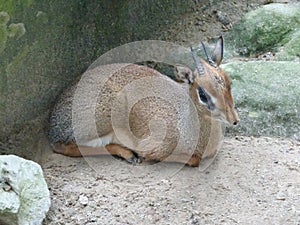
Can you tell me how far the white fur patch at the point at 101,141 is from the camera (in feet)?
15.2

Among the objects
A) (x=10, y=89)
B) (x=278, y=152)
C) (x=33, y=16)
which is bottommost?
(x=278, y=152)

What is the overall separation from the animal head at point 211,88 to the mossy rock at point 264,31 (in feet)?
4.86

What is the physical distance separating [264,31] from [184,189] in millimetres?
2212

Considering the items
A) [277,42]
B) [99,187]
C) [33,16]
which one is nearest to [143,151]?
[99,187]

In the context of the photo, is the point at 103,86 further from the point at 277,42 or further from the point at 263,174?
the point at 277,42

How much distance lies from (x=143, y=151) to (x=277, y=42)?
1.94 metres

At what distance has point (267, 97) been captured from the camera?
5055 mm

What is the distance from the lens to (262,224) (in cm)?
386

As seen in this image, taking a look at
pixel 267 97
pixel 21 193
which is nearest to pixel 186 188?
pixel 21 193

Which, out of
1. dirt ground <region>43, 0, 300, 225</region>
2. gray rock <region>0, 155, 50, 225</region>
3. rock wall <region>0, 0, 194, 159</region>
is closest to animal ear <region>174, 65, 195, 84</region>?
dirt ground <region>43, 0, 300, 225</region>

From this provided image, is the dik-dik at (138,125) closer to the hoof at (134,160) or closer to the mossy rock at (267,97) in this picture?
the hoof at (134,160)

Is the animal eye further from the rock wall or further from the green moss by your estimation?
the green moss

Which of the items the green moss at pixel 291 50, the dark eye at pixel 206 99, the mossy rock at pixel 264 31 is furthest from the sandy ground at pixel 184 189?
the mossy rock at pixel 264 31

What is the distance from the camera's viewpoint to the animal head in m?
4.26
